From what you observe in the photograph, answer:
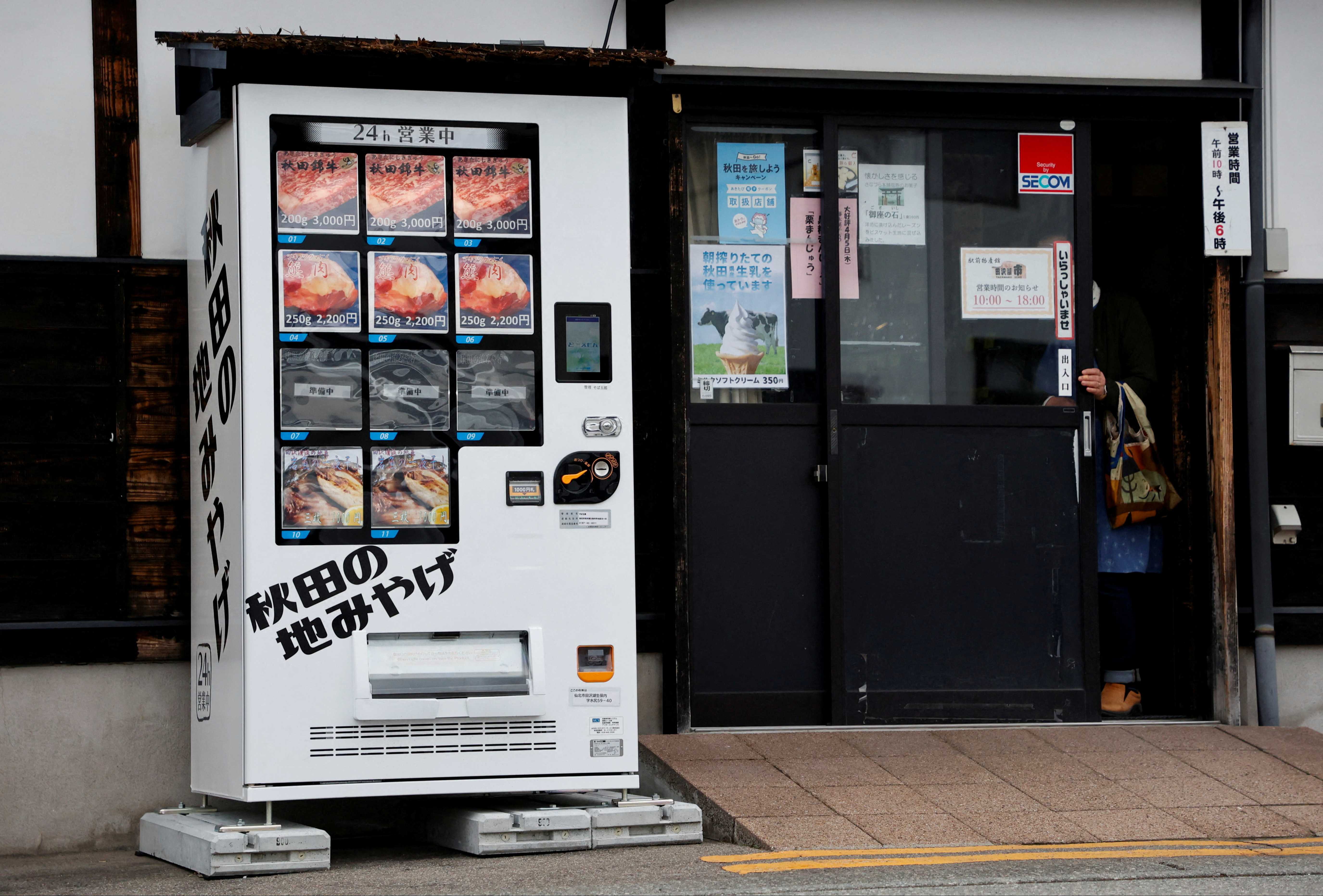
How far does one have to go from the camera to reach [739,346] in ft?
21.9

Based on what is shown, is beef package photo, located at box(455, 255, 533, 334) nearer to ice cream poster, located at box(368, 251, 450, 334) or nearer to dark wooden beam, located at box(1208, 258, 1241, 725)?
ice cream poster, located at box(368, 251, 450, 334)

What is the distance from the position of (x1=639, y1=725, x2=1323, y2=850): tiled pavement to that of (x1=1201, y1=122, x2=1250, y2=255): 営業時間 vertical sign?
7.41ft

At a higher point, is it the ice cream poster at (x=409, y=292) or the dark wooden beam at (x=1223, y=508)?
the ice cream poster at (x=409, y=292)

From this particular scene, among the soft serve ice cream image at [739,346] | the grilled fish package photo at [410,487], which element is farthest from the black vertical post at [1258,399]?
the grilled fish package photo at [410,487]

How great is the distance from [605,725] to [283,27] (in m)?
3.16

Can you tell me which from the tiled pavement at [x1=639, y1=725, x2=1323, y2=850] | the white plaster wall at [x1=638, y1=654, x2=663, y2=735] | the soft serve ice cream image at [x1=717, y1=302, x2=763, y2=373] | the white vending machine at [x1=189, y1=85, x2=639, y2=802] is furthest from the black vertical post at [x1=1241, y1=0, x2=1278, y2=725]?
the white vending machine at [x1=189, y1=85, x2=639, y2=802]

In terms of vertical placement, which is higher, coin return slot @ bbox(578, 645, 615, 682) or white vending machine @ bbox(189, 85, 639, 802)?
white vending machine @ bbox(189, 85, 639, 802)

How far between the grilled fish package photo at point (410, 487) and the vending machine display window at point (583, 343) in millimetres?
512

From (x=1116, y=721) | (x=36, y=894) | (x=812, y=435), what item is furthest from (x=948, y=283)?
(x=36, y=894)

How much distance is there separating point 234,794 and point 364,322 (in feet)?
5.37

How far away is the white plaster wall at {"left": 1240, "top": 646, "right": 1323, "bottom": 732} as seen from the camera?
6.84 meters

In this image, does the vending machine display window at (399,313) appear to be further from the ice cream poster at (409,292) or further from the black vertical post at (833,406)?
the black vertical post at (833,406)

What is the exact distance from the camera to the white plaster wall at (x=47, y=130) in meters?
6.04

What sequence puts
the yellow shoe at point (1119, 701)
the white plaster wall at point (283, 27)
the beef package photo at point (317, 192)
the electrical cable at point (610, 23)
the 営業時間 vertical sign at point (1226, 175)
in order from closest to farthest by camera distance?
the beef package photo at point (317, 192)
the white plaster wall at point (283, 27)
the electrical cable at point (610, 23)
the 営業時間 vertical sign at point (1226, 175)
the yellow shoe at point (1119, 701)
